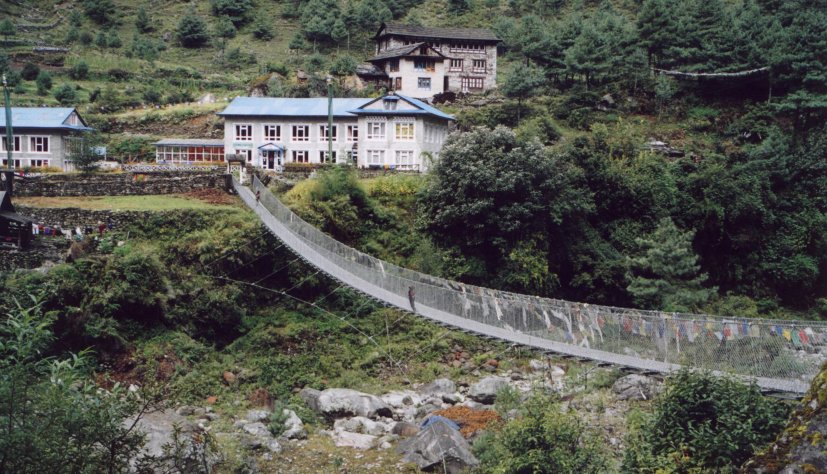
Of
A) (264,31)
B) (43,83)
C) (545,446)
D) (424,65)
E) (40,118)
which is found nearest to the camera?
(545,446)

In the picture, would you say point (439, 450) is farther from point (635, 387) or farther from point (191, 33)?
point (191, 33)

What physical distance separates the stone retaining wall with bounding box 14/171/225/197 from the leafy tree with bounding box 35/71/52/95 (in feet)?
81.5

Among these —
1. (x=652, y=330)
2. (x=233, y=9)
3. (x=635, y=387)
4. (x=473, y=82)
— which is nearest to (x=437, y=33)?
(x=473, y=82)

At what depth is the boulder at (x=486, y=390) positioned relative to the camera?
2058 cm

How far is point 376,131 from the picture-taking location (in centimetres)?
3681

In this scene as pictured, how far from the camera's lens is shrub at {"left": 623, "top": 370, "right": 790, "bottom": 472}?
12.6 m

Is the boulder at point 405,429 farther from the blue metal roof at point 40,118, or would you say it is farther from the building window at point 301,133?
the blue metal roof at point 40,118

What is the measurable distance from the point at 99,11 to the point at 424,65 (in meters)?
40.5

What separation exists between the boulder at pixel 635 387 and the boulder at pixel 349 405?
586cm

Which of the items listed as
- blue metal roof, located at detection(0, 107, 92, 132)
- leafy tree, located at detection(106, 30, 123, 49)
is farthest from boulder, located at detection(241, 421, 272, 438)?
leafy tree, located at detection(106, 30, 123, 49)

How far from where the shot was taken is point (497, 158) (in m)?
26.7

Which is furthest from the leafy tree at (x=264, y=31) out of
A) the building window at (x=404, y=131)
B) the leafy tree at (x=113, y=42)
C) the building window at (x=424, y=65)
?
the building window at (x=404, y=131)

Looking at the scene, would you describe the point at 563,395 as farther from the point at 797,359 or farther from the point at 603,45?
the point at 603,45

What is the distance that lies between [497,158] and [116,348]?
1319cm
